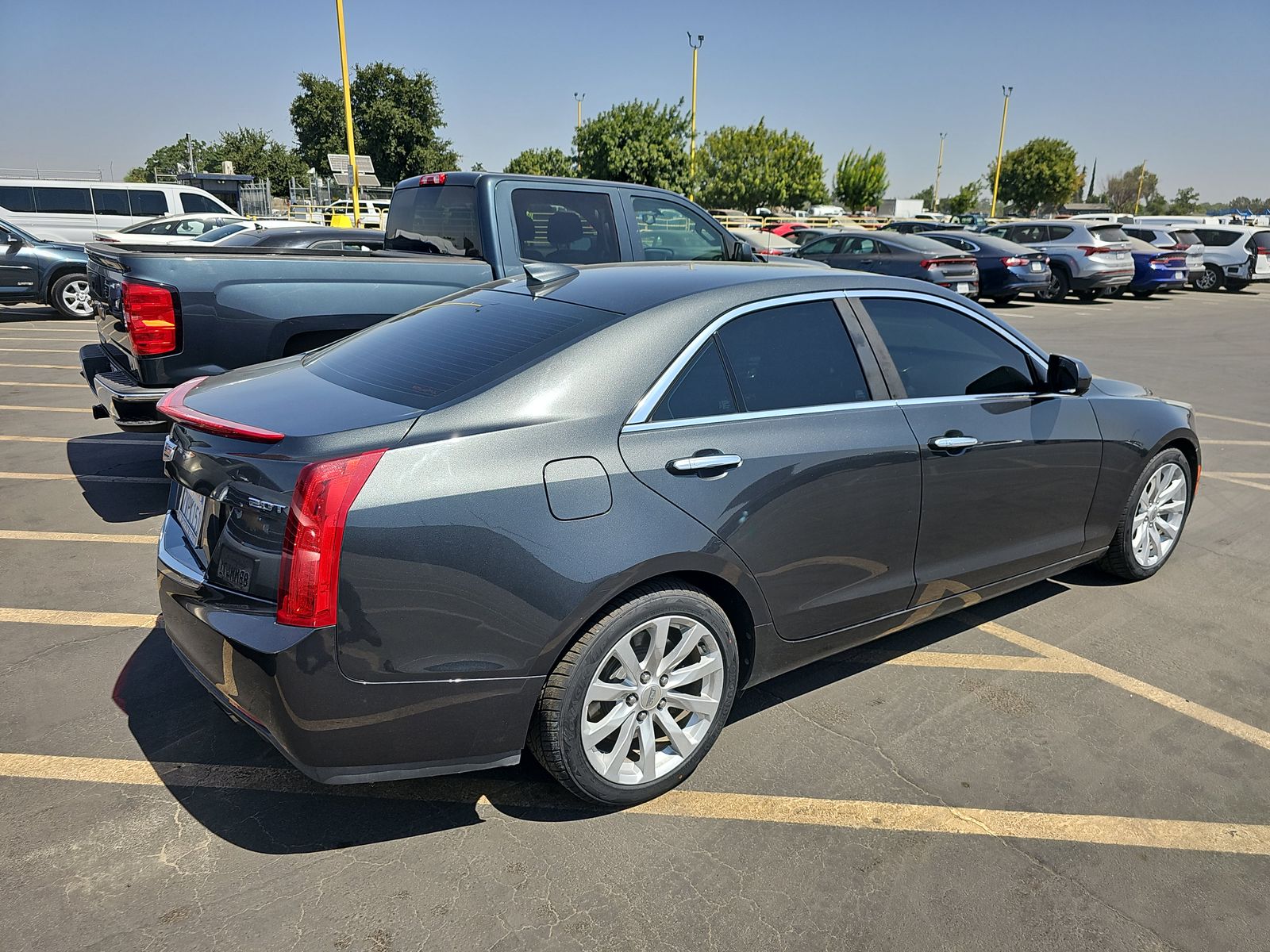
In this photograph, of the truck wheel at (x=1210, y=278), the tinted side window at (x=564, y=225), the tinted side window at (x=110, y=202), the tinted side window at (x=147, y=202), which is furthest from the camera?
the truck wheel at (x=1210, y=278)

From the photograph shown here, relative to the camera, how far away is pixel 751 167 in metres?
65.1

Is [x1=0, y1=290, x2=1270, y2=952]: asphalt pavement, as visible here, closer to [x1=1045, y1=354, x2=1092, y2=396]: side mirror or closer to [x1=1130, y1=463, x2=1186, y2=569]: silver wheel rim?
[x1=1130, y1=463, x2=1186, y2=569]: silver wheel rim

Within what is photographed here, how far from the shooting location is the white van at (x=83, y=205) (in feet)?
63.9

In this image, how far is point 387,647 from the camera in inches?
96.9

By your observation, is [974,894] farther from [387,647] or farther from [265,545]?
[265,545]

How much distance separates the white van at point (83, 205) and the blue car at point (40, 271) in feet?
15.8

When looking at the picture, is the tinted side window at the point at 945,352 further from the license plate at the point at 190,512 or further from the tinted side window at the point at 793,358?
the license plate at the point at 190,512

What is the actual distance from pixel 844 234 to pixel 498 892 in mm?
17482

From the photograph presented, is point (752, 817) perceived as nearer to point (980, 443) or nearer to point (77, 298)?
point (980, 443)

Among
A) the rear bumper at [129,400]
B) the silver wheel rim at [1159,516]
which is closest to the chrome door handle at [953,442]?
the silver wheel rim at [1159,516]

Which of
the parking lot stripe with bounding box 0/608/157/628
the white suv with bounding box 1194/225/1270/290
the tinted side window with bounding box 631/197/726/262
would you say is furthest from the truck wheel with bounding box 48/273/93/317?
the white suv with bounding box 1194/225/1270/290

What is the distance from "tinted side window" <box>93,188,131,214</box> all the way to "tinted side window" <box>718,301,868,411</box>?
69.8 ft

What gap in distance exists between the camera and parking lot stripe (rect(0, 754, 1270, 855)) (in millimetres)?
2893

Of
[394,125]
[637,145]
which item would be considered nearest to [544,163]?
[394,125]
